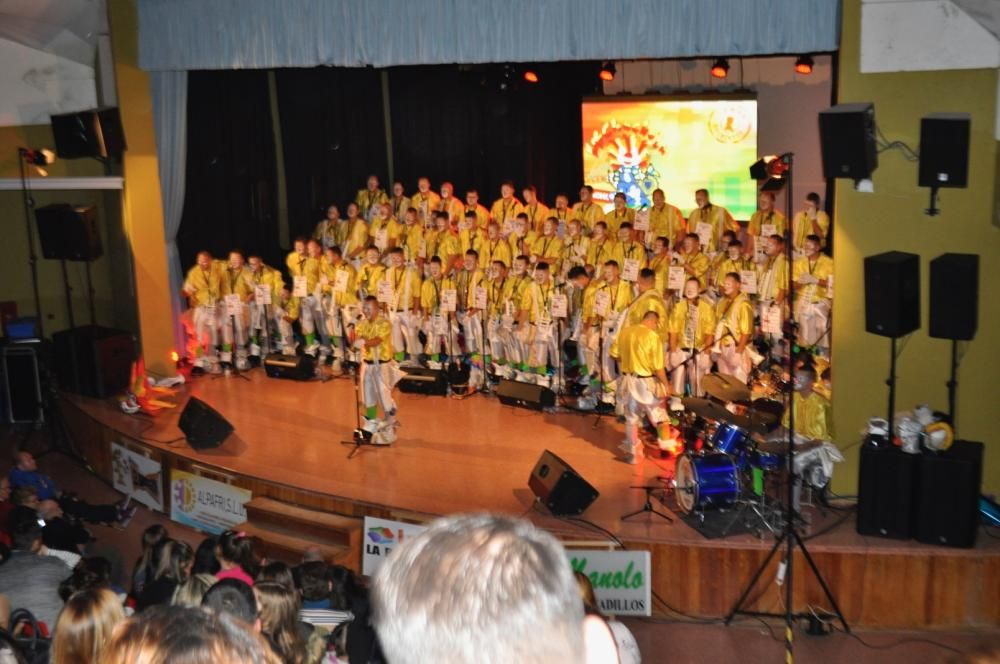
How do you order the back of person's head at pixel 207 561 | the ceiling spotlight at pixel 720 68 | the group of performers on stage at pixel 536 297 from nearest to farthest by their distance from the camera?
the back of person's head at pixel 207 561, the group of performers on stage at pixel 536 297, the ceiling spotlight at pixel 720 68

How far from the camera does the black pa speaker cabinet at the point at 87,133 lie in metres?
12.8

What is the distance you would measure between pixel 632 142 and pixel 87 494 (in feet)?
32.6

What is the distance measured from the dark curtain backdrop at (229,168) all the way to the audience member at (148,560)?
7.97m

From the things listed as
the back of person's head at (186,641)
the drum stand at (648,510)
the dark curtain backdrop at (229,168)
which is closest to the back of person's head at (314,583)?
the drum stand at (648,510)

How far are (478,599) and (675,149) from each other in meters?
17.1

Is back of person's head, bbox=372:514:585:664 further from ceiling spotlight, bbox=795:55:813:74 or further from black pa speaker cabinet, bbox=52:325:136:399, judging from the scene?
ceiling spotlight, bbox=795:55:813:74

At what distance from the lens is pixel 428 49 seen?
11484 millimetres

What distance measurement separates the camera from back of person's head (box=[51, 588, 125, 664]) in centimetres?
415

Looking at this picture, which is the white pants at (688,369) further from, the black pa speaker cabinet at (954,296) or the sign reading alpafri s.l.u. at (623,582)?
the black pa speaker cabinet at (954,296)

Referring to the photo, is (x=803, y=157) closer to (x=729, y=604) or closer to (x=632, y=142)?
(x=632, y=142)

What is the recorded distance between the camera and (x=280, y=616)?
550 centimetres

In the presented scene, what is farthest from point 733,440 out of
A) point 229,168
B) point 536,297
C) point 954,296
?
point 229,168

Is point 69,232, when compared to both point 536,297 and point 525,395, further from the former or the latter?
point 525,395

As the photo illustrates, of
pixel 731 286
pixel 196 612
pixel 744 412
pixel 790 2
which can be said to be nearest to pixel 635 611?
pixel 744 412
